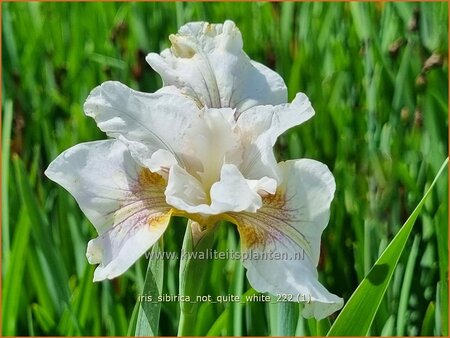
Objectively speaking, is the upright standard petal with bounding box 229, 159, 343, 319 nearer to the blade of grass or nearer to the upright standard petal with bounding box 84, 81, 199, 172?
the upright standard petal with bounding box 84, 81, 199, 172

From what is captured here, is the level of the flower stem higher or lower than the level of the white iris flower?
lower

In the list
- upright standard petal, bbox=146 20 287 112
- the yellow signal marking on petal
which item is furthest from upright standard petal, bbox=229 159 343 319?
upright standard petal, bbox=146 20 287 112

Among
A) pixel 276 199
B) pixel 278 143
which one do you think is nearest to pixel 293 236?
pixel 276 199

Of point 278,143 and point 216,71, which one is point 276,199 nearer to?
point 216,71

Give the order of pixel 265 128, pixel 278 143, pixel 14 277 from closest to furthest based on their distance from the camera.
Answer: pixel 265 128, pixel 14 277, pixel 278 143

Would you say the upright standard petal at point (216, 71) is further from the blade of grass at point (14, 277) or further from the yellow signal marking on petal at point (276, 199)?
the blade of grass at point (14, 277)
